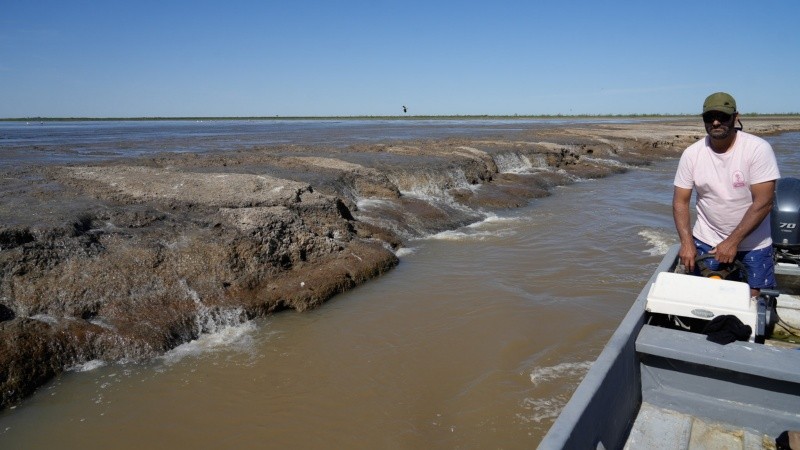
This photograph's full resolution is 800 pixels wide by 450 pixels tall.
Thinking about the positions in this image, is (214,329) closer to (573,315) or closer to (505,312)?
(505,312)

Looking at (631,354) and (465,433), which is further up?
(631,354)

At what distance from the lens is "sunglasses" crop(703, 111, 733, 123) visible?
320 cm

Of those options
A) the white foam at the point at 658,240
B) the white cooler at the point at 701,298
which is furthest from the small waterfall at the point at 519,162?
the white cooler at the point at 701,298

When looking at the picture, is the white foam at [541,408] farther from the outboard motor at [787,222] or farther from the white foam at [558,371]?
the outboard motor at [787,222]

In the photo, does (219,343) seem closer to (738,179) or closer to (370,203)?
(738,179)

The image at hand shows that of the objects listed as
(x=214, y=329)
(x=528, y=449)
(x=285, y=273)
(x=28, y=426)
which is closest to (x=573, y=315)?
(x=528, y=449)

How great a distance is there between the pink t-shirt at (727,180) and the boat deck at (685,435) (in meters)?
1.24

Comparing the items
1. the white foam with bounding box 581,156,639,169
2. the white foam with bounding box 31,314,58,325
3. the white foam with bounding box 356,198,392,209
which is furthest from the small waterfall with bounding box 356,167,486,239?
the white foam with bounding box 581,156,639,169

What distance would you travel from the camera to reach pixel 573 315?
612cm

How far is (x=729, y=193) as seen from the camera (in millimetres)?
3393

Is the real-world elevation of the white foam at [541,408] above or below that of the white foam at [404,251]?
below

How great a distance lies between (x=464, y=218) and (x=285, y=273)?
5.80m

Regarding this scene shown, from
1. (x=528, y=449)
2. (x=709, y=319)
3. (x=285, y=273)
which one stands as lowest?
(x=528, y=449)

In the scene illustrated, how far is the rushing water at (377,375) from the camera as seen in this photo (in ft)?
13.1
